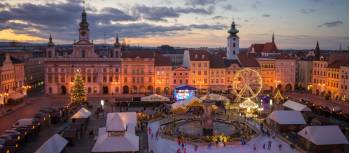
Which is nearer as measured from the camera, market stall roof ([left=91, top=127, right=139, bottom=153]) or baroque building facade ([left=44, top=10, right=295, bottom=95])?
market stall roof ([left=91, top=127, right=139, bottom=153])

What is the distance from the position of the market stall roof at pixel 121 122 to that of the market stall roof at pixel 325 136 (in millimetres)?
12232

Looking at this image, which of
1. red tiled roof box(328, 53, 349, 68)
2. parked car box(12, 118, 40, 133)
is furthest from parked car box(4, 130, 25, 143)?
red tiled roof box(328, 53, 349, 68)

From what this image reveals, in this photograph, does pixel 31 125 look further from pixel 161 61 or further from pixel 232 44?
pixel 232 44

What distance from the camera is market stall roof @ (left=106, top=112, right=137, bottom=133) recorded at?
23000 millimetres

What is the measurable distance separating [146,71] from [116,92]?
17.4 ft

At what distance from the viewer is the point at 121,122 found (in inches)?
934

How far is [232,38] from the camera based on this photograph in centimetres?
6494

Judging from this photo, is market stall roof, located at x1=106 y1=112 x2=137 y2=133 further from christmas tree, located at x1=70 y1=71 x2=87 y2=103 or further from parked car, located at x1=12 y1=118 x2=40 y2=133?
christmas tree, located at x1=70 y1=71 x2=87 y2=103

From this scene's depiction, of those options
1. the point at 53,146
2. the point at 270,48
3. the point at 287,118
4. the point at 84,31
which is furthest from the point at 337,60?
the point at 53,146

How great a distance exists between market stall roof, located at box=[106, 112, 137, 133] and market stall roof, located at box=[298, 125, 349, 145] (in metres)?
12.2

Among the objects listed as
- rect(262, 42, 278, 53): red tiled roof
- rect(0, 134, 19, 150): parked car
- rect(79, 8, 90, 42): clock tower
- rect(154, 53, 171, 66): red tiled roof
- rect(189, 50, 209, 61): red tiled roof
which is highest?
rect(79, 8, 90, 42): clock tower

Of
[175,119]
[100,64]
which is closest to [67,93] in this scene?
[100,64]

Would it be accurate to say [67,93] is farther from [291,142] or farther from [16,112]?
[291,142]

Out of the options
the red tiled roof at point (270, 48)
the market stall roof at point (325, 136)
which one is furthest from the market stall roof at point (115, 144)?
the red tiled roof at point (270, 48)
